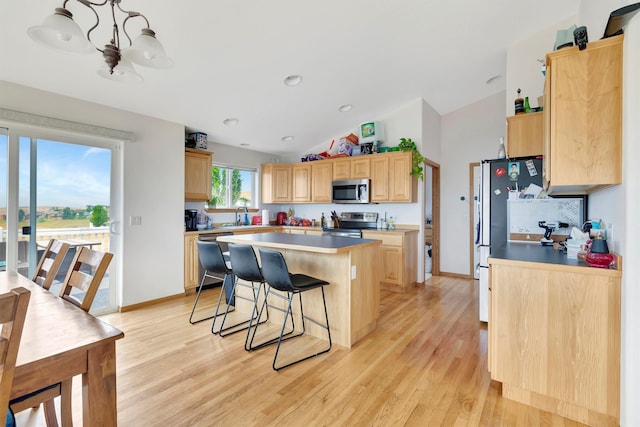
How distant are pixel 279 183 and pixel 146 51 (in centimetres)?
438

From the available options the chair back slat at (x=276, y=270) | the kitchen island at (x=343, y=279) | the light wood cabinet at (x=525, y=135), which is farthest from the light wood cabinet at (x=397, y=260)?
the chair back slat at (x=276, y=270)

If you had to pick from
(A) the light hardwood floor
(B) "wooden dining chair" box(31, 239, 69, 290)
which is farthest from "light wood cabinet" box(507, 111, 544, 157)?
(B) "wooden dining chair" box(31, 239, 69, 290)

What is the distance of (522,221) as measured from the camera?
297 cm

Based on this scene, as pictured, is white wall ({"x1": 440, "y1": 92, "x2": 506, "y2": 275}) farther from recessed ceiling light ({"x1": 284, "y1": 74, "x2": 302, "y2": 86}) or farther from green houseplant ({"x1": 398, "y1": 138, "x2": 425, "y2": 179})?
recessed ceiling light ({"x1": 284, "y1": 74, "x2": 302, "y2": 86})

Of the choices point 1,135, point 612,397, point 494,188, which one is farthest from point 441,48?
point 1,135

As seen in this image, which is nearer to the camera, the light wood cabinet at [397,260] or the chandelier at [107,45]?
the chandelier at [107,45]

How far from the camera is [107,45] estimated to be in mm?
1542

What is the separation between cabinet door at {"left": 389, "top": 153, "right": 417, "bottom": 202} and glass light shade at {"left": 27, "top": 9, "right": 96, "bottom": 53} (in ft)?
12.7

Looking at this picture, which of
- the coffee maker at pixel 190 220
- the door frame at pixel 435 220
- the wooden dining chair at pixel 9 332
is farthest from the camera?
the door frame at pixel 435 220

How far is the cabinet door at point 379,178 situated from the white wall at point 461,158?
1327 millimetres

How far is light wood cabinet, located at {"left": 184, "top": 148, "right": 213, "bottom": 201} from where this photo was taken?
4.42 m

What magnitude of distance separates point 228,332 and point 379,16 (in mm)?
3242

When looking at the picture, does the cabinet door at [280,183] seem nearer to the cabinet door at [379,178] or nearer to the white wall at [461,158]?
the cabinet door at [379,178]

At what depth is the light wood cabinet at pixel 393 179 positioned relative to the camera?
452cm
